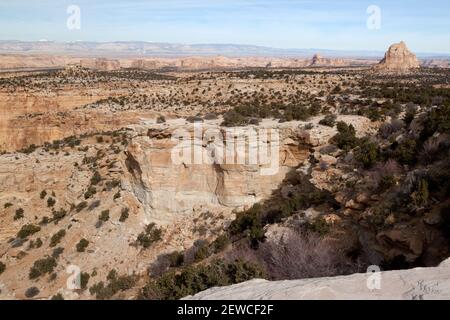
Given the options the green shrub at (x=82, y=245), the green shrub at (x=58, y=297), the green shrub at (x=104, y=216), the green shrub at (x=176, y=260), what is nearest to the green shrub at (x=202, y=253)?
the green shrub at (x=176, y=260)

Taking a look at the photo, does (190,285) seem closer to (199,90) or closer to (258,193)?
(258,193)

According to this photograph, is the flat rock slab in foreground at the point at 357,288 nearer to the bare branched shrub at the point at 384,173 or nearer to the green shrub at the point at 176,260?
the bare branched shrub at the point at 384,173

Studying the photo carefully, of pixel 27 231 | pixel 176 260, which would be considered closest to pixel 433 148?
pixel 176 260

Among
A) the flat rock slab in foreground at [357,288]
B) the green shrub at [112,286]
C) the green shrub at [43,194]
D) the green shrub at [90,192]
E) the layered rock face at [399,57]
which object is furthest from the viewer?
the layered rock face at [399,57]

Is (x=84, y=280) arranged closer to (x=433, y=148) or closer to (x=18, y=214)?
(x=18, y=214)

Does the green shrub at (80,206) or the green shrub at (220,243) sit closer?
the green shrub at (220,243)
